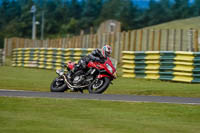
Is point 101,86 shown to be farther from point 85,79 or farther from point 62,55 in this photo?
point 62,55

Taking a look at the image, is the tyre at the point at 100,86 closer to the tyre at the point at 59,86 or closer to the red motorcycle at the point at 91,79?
the red motorcycle at the point at 91,79

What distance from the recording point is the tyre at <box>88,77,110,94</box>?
43.6 feet

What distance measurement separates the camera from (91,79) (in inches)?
539

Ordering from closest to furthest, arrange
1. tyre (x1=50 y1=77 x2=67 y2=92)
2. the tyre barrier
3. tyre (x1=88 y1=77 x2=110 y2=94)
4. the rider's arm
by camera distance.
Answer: tyre (x1=88 y1=77 x2=110 y2=94)
the rider's arm
tyre (x1=50 y1=77 x2=67 y2=92)
the tyre barrier

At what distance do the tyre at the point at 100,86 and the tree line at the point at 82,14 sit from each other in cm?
9076

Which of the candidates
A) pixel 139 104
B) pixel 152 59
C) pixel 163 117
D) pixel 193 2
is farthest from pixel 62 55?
pixel 193 2

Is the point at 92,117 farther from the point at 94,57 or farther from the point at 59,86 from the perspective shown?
the point at 59,86

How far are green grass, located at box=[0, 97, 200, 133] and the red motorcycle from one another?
2.62m

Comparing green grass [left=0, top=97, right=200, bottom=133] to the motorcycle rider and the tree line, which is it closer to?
the motorcycle rider

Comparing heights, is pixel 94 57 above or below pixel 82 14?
below

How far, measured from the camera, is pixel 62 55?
27.5m

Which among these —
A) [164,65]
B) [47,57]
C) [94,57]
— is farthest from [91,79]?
[47,57]

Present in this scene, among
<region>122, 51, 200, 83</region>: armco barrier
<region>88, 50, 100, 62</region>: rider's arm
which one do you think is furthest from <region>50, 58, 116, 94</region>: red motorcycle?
<region>122, 51, 200, 83</region>: armco barrier

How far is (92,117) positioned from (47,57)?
21261 mm
